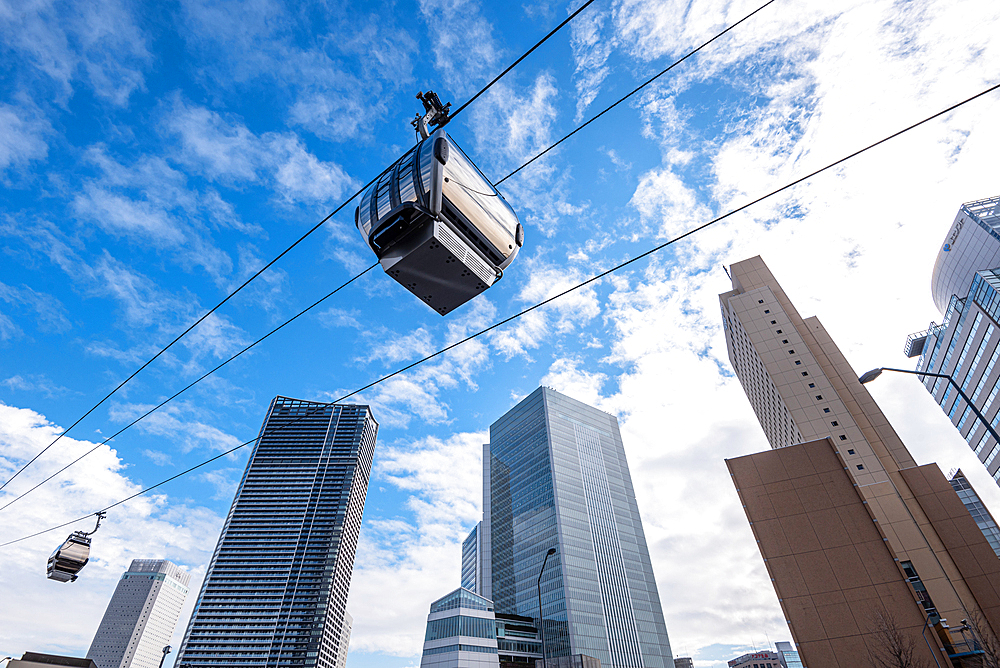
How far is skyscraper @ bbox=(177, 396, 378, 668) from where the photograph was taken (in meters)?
137

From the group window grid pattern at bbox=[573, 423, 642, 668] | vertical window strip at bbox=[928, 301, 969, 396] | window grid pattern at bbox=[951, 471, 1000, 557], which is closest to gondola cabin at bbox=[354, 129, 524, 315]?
vertical window strip at bbox=[928, 301, 969, 396]

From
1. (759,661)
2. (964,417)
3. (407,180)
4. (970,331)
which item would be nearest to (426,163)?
(407,180)

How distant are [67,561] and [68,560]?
0.16 feet

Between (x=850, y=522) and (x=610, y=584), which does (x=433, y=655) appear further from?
(x=850, y=522)

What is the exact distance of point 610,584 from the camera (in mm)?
111125

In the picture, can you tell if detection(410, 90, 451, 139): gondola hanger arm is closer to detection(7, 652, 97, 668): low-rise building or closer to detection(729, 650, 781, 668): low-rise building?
detection(7, 652, 97, 668): low-rise building

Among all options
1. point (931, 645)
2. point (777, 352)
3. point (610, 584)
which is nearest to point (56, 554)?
point (931, 645)

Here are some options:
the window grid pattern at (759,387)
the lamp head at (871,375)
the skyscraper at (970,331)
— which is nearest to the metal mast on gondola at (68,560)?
the lamp head at (871,375)

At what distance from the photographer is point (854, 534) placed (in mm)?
32844

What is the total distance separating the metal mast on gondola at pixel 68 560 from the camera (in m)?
16.1

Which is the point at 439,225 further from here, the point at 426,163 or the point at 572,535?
the point at 572,535

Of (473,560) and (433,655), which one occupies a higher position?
(473,560)

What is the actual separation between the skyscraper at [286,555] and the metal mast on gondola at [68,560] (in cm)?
15572

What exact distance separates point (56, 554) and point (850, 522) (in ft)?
148
